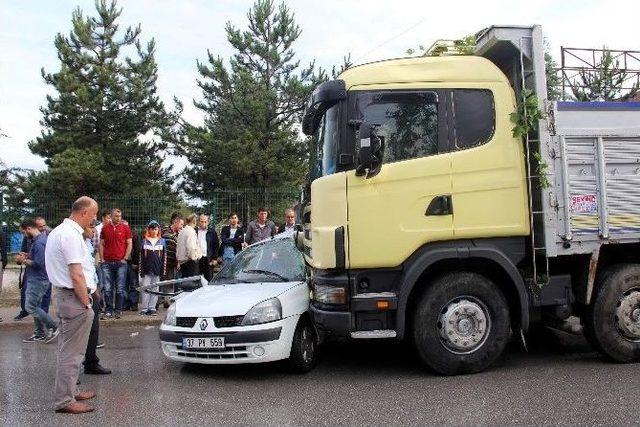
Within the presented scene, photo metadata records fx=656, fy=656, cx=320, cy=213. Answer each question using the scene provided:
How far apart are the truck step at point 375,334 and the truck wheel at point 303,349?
28.8 inches

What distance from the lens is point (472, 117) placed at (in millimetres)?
6445

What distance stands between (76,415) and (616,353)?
5169 mm

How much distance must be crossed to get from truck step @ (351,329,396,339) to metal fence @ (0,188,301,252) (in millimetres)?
8487

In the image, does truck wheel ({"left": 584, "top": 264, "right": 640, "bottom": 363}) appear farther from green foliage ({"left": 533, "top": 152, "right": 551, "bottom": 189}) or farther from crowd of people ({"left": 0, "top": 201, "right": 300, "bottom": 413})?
crowd of people ({"left": 0, "top": 201, "right": 300, "bottom": 413})

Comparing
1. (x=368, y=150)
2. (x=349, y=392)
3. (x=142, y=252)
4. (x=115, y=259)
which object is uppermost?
(x=368, y=150)

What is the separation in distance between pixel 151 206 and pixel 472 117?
10542 mm

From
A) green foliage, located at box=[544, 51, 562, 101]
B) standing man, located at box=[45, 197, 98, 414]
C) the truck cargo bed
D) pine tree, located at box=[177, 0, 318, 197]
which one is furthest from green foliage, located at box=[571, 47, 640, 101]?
pine tree, located at box=[177, 0, 318, 197]

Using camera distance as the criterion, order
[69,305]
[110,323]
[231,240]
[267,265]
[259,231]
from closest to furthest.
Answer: [69,305]
[267,265]
[110,323]
[259,231]
[231,240]

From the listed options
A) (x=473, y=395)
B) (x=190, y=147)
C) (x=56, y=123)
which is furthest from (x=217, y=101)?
(x=473, y=395)

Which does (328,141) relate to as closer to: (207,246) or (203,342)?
(203,342)

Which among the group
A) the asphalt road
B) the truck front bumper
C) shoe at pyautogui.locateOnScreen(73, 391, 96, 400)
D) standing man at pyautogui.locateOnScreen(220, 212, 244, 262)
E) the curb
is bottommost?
the asphalt road

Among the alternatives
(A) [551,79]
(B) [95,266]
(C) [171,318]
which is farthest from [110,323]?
(A) [551,79]

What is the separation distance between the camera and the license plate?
6.39 metres

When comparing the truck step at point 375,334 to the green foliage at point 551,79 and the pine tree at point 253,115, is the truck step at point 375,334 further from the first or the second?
the pine tree at point 253,115
